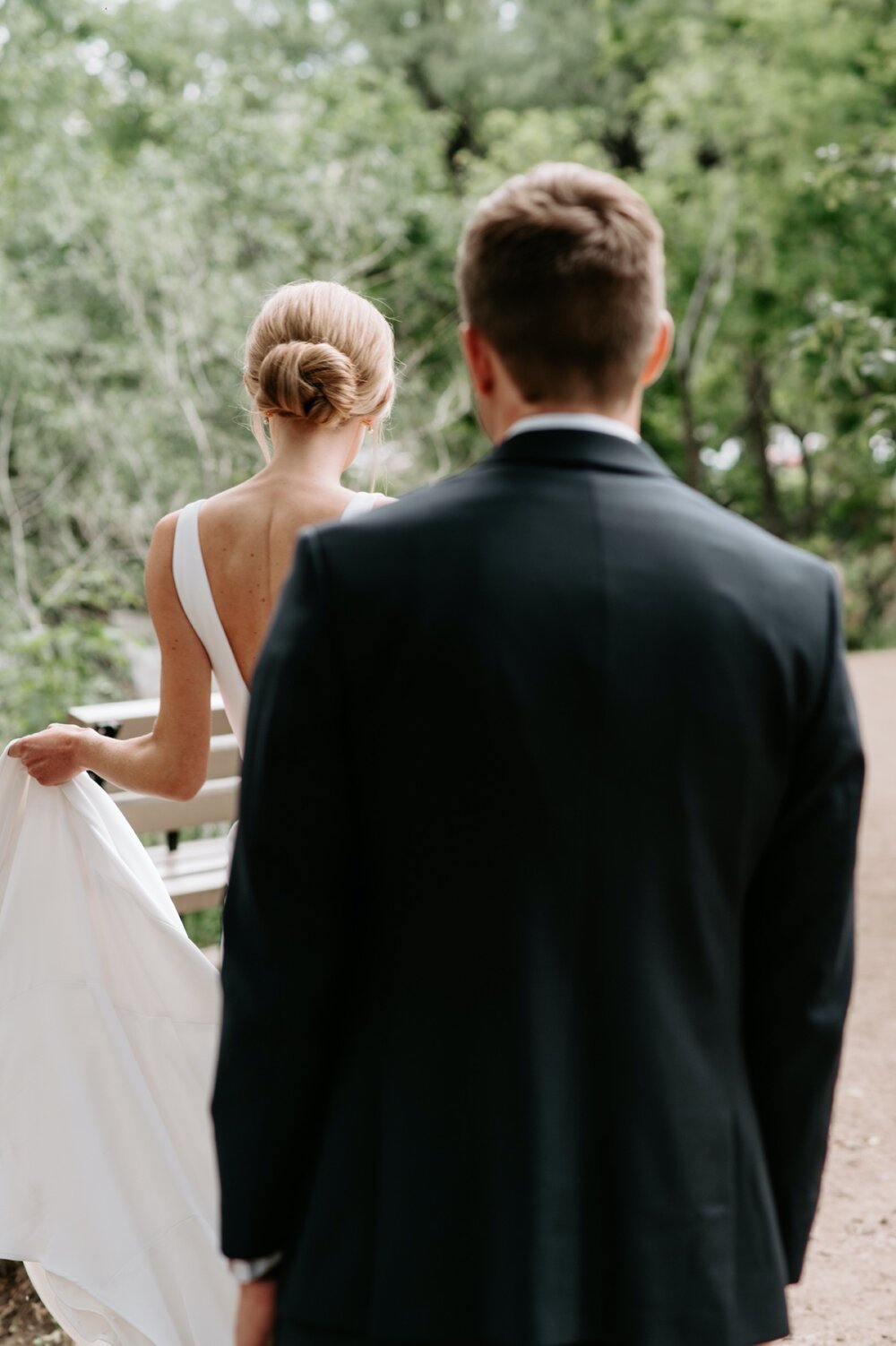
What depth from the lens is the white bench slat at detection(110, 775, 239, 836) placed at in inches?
171

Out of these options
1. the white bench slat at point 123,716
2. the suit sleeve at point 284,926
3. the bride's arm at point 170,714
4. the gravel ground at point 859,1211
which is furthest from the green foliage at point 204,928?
the suit sleeve at point 284,926

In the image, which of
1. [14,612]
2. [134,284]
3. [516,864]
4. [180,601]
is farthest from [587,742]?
[134,284]

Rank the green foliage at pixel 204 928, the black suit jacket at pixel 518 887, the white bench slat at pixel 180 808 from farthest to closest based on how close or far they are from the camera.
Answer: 1. the green foliage at pixel 204 928
2. the white bench slat at pixel 180 808
3. the black suit jacket at pixel 518 887

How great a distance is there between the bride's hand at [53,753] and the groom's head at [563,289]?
4.43 feet

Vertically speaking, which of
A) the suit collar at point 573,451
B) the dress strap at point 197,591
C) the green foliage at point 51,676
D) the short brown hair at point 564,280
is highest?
the short brown hair at point 564,280

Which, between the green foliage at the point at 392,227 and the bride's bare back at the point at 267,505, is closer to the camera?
the bride's bare back at the point at 267,505

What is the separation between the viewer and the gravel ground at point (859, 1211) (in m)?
3.30

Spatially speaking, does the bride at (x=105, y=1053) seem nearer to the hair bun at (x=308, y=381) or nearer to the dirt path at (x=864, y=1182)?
the hair bun at (x=308, y=381)

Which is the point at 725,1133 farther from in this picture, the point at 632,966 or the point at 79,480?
the point at 79,480

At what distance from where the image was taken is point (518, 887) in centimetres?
128

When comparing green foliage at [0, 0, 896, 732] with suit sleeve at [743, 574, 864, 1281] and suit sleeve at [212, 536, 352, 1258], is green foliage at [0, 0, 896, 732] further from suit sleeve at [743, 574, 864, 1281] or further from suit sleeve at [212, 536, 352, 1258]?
suit sleeve at [212, 536, 352, 1258]

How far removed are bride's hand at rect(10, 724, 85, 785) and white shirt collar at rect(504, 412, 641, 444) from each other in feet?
4.37

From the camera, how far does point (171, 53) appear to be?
19.8m

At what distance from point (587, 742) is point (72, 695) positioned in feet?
24.7
